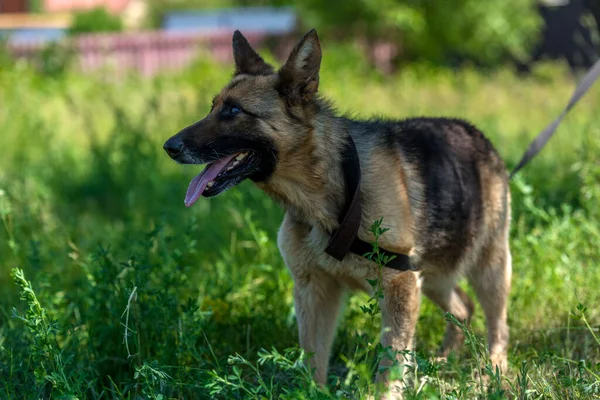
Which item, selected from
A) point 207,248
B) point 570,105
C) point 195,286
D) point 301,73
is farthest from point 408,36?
point 301,73

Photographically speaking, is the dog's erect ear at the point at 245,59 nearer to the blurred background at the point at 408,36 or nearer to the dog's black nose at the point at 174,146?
the dog's black nose at the point at 174,146

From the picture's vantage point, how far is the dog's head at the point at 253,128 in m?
3.63

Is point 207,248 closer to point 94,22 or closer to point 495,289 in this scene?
point 495,289

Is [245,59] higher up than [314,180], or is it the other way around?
[245,59]

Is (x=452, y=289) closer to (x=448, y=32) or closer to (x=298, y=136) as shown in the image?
(x=298, y=136)

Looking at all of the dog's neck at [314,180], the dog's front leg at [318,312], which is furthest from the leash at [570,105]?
the dog's front leg at [318,312]

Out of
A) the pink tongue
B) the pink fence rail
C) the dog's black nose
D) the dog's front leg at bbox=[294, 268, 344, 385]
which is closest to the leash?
the dog's front leg at bbox=[294, 268, 344, 385]

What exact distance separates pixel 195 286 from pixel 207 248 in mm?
1028

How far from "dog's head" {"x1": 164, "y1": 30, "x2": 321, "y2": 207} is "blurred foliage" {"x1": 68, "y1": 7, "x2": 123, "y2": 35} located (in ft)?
77.7

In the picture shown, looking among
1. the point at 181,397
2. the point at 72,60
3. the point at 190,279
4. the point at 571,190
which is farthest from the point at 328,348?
the point at 72,60

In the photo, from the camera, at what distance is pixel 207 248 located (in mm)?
5996

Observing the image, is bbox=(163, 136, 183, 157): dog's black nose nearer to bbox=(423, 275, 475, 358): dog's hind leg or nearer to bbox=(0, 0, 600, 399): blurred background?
bbox=(0, 0, 600, 399): blurred background

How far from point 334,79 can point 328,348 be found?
9.99 m

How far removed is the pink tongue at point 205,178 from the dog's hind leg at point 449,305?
1438 mm
